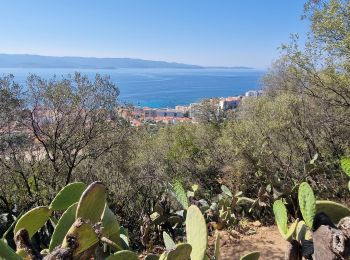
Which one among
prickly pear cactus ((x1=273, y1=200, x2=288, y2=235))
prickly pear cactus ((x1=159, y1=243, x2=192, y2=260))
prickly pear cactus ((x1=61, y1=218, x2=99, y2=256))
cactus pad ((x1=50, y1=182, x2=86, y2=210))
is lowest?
prickly pear cactus ((x1=273, y1=200, x2=288, y2=235))

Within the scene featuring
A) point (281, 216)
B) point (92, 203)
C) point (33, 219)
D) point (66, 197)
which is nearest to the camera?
point (92, 203)

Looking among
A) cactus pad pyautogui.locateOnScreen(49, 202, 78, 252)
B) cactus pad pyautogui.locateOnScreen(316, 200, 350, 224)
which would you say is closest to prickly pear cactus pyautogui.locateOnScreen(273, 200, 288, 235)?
cactus pad pyautogui.locateOnScreen(316, 200, 350, 224)

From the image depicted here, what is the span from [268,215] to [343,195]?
2314 mm

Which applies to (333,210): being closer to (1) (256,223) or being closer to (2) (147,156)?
(1) (256,223)

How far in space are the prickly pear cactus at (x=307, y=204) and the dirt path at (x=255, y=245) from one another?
3.84m

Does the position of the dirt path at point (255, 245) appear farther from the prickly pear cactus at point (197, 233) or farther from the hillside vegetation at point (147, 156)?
the prickly pear cactus at point (197, 233)

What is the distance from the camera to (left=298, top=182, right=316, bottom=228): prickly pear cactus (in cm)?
249

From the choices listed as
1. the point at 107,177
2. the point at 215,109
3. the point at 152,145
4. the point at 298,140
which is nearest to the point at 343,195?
the point at 298,140

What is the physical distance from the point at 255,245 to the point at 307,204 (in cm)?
441

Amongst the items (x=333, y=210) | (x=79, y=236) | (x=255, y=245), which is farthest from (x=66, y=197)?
(x=255, y=245)

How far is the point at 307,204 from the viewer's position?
2.59 meters

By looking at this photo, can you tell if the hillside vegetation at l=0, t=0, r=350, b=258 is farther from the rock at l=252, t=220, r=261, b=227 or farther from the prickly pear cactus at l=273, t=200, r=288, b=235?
the prickly pear cactus at l=273, t=200, r=288, b=235

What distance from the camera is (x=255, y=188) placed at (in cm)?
1184

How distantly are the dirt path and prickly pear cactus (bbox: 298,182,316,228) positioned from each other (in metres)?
3.84
